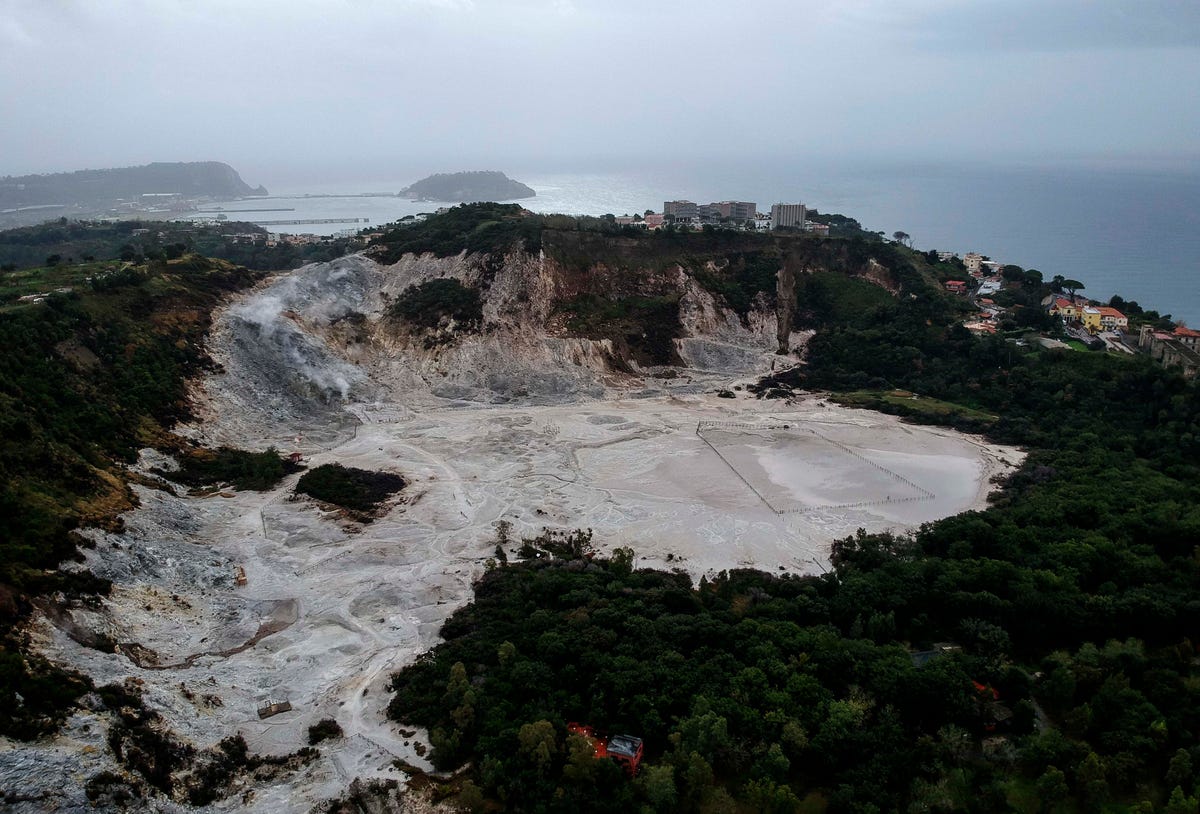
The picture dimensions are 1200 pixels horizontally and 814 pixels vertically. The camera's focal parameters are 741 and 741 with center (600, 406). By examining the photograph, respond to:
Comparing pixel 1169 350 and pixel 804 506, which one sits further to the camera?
pixel 1169 350

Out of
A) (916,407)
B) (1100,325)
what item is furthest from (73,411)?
(1100,325)

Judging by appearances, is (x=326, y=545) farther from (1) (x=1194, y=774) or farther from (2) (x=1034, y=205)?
(2) (x=1034, y=205)

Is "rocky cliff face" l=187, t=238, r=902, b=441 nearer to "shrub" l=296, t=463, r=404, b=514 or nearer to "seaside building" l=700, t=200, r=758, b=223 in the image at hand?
"shrub" l=296, t=463, r=404, b=514

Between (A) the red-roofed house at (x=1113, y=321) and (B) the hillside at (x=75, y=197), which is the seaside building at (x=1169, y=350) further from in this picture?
(B) the hillside at (x=75, y=197)

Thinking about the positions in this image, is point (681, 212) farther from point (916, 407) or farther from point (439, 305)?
point (916, 407)

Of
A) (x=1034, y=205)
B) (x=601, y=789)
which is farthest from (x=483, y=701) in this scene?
(x=1034, y=205)

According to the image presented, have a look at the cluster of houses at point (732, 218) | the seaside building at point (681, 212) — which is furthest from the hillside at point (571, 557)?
the seaside building at point (681, 212)

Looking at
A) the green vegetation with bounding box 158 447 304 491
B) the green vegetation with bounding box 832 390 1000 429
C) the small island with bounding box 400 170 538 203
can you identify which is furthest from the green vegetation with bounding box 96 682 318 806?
the small island with bounding box 400 170 538 203

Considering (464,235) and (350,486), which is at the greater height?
(464,235)
